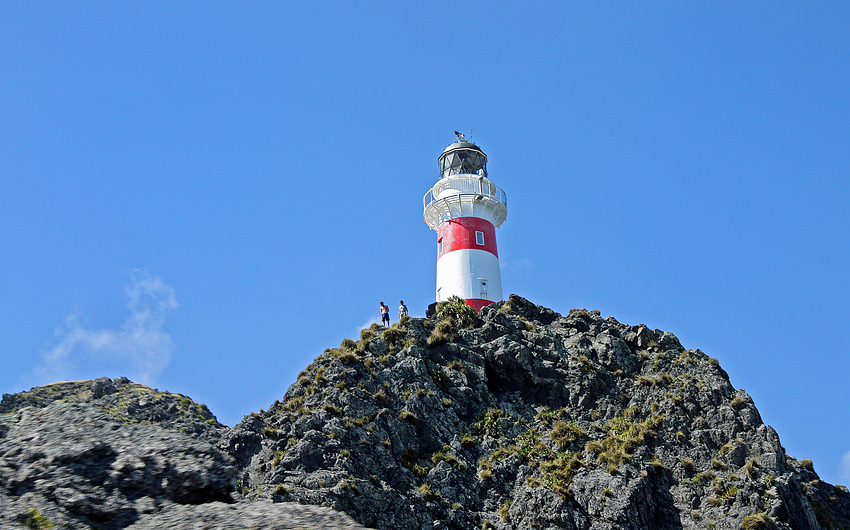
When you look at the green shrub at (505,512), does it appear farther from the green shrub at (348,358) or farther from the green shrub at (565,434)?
the green shrub at (348,358)

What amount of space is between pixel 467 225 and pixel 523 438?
20.4 metres

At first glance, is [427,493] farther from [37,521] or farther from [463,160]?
[463,160]

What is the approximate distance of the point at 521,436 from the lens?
129ft

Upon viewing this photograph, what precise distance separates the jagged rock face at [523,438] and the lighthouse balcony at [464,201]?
11.5 meters

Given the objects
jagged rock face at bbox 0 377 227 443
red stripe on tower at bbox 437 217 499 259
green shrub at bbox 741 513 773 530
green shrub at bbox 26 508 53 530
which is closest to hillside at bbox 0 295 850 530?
green shrub at bbox 741 513 773 530

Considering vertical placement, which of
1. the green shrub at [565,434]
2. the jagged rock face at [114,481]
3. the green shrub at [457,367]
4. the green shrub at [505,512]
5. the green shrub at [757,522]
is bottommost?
the jagged rock face at [114,481]

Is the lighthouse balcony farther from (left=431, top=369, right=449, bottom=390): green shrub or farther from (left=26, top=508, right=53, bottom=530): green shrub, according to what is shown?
(left=26, top=508, right=53, bottom=530): green shrub

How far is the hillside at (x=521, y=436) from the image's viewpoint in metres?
32.3

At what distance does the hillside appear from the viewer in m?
32.3

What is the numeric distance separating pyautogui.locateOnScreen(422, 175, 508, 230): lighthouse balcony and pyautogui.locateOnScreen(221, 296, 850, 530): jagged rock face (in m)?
11.5

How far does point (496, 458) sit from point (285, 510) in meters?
24.0

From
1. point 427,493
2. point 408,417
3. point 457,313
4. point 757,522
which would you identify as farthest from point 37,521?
point 457,313

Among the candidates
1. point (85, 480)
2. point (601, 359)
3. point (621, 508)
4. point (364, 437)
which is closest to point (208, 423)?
point (364, 437)

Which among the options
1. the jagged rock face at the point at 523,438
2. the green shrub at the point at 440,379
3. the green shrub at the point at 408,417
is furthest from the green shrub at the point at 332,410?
the green shrub at the point at 440,379
